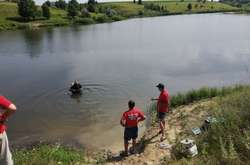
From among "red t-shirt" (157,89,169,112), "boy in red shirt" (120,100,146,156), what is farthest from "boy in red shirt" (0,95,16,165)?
"red t-shirt" (157,89,169,112)

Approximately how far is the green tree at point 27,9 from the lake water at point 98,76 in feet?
108

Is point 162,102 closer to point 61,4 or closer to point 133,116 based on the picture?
point 133,116

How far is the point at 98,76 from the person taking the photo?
27.8 metres

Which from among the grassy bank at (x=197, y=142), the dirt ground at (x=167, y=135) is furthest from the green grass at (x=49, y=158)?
the dirt ground at (x=167, y=135)

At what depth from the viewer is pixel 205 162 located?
7.77 m

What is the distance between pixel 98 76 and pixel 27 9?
6112cm

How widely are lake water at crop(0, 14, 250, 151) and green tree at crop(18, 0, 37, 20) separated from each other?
33051mm

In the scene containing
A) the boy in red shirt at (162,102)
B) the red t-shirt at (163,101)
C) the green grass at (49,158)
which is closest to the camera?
the green grass at (49,158)

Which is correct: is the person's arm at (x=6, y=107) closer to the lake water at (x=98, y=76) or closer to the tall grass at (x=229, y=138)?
the tall grass at (x=229, y=138)

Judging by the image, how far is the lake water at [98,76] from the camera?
16578 mm

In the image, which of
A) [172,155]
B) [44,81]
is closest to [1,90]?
[44,81]

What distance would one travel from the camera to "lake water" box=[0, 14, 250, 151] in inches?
653

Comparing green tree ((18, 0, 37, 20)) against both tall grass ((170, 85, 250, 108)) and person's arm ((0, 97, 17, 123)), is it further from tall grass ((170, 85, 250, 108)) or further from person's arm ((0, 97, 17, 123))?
person's arm ((0, 97, 17, 123))

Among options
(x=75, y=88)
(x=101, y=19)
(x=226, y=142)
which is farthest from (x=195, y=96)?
(x=101, y=19)
